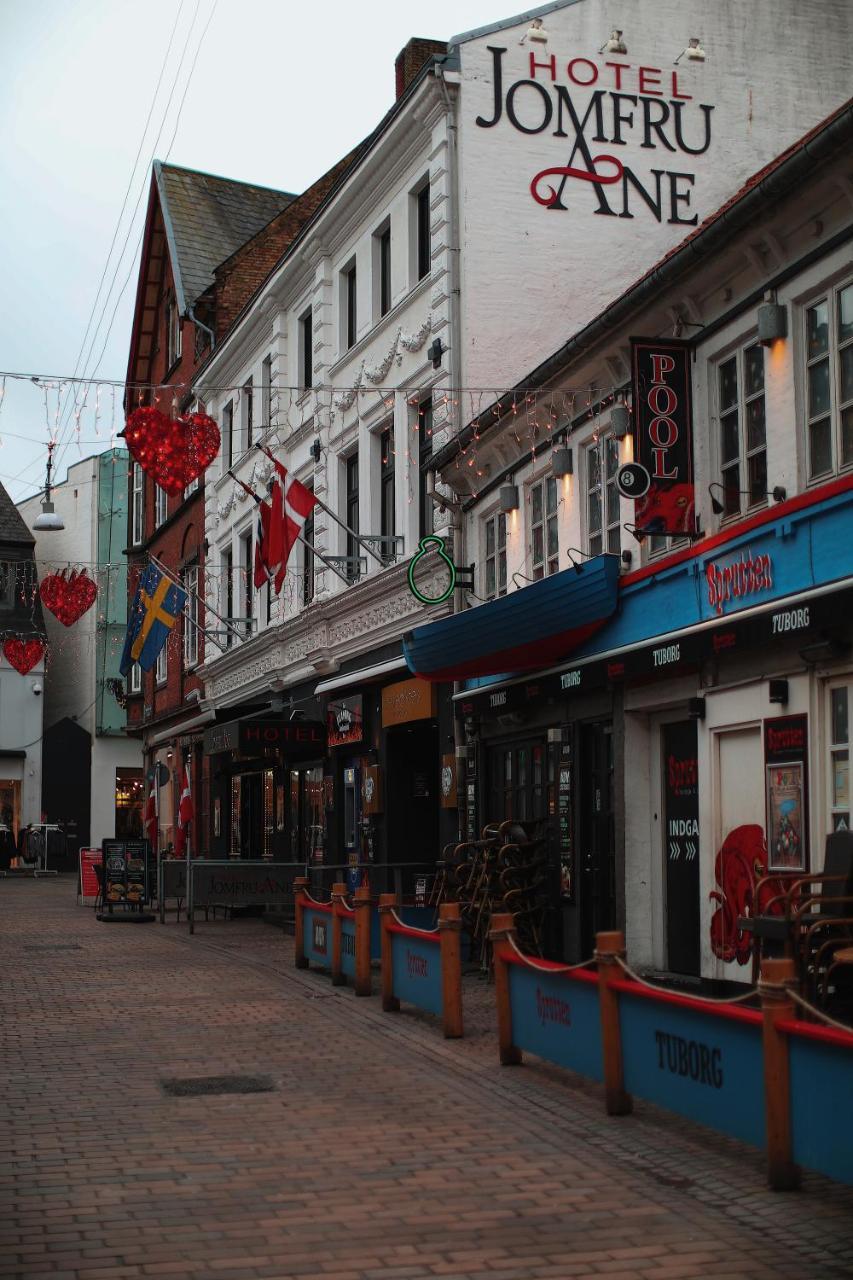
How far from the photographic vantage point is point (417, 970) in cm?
1283

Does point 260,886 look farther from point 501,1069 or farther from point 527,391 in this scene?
point 501,1069

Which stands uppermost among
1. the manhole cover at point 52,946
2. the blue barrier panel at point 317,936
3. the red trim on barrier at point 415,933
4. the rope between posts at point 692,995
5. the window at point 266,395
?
the window at point 266,395

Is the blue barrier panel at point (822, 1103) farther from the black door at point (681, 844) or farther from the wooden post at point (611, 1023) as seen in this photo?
the black door at point (681, 844)

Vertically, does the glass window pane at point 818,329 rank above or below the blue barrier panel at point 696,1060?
above

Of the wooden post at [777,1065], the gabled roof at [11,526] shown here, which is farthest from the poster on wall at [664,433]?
the gabled roof at [11,526]

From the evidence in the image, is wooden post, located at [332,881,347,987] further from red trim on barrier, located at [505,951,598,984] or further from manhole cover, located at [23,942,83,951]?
manhole cover, located at [23,942,83,951]

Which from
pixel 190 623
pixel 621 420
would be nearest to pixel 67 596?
pixel 190 623

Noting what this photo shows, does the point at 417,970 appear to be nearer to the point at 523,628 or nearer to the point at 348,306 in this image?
the point at 523,628

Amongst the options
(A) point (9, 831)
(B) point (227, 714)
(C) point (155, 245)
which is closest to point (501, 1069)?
(B) point (227, 714)

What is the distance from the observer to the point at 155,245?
41750mm

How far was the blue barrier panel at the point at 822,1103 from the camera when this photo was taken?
6523 mm

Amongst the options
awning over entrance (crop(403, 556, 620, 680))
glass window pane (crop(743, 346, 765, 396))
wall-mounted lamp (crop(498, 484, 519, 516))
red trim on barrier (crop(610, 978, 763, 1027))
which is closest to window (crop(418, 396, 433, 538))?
wall-mounted lamp (crop(498, 484, 519, 516))

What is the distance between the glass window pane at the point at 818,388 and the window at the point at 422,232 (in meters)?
11.0

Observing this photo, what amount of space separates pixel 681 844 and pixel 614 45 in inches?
453
